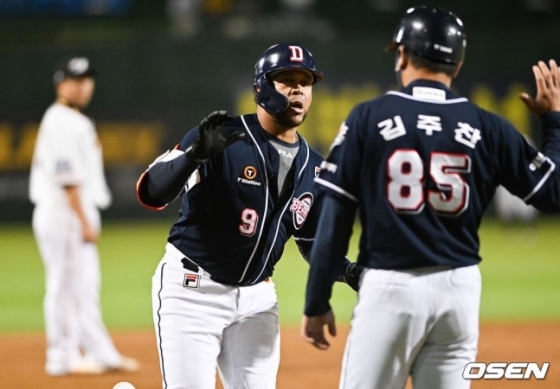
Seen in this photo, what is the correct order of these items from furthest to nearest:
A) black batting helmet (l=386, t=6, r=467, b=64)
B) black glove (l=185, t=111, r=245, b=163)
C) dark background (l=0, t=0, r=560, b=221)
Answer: dark background (l=0, t=0, r=560, b=221), black glove (l=185, t=111, r=245, b=163), black batting helmet (l=386, t=6, r=467, b=64)

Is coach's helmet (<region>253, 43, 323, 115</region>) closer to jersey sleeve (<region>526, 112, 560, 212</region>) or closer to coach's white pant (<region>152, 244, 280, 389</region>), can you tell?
coach's white pant (<region>152, 244, 280, 389</region>)

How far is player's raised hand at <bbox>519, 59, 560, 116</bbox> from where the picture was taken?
3.70 metres

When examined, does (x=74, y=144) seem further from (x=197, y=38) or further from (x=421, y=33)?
(x=197, y=38)

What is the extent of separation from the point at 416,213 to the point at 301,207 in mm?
1168

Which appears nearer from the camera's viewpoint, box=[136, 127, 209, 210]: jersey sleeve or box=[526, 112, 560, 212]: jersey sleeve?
box=[526, 112, 560, 212]: jersey sleeve

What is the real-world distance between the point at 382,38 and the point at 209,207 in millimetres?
15466

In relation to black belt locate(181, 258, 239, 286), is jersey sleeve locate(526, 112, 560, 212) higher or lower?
higher

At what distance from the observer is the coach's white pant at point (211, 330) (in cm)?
402

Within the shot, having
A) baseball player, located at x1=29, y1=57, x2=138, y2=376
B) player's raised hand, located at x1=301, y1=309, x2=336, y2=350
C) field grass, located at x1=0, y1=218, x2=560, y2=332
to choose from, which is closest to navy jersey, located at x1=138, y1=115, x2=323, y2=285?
player's raised hand, located at x1=301, y1=309, x2=336, y2=350

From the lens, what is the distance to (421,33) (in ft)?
11.0

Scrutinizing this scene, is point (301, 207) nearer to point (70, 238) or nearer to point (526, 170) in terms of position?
point (526, 170)

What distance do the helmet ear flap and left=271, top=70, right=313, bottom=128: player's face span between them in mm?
33

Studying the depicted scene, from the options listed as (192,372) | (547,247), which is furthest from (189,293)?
(547,247)

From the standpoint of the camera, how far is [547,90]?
12.2 ft
